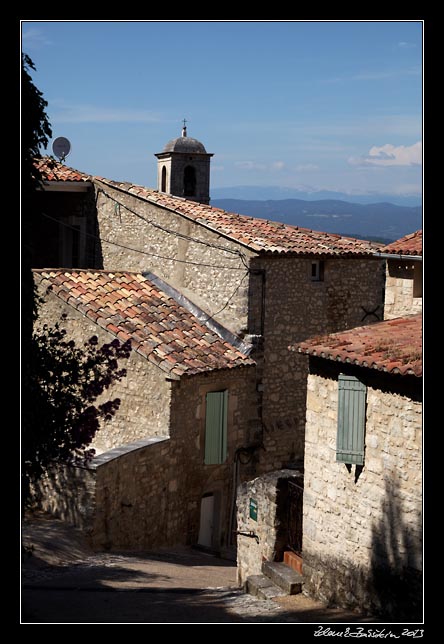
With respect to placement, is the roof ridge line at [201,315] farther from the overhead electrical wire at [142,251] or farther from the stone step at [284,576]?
the stone step at [284,576]

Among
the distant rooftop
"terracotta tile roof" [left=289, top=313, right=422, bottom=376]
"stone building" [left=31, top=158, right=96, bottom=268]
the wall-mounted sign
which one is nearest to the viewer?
"terracotta tile roof" [left=289, top=313, right=422, bottom=376]

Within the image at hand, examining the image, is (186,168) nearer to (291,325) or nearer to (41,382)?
(291,325)

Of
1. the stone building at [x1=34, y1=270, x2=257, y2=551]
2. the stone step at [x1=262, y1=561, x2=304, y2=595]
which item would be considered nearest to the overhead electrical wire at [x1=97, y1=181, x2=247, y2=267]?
the stone building at [x1=34, y1=270, x2=257, y2=551]

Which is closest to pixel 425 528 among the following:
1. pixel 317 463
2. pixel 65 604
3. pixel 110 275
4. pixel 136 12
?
pixel 317 463

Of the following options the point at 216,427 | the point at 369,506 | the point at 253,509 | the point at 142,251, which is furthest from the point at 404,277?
the point at 142,251

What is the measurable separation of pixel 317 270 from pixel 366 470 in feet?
29.3

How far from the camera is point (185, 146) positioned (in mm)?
30297

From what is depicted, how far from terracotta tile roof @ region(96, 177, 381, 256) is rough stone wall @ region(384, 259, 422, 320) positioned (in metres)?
3.81

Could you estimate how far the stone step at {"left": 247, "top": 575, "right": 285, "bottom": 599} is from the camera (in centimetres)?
1210

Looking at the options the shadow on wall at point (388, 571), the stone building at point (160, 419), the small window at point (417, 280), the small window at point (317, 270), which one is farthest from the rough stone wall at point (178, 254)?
the shadow on wall at point (388, 571)

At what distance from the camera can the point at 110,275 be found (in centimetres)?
1917

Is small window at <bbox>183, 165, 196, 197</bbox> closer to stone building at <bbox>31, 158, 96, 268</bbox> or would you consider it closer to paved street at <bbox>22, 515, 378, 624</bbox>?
stone building at <bbox>31, 158, 96, 268</bbox>

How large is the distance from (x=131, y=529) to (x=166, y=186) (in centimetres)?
1762
